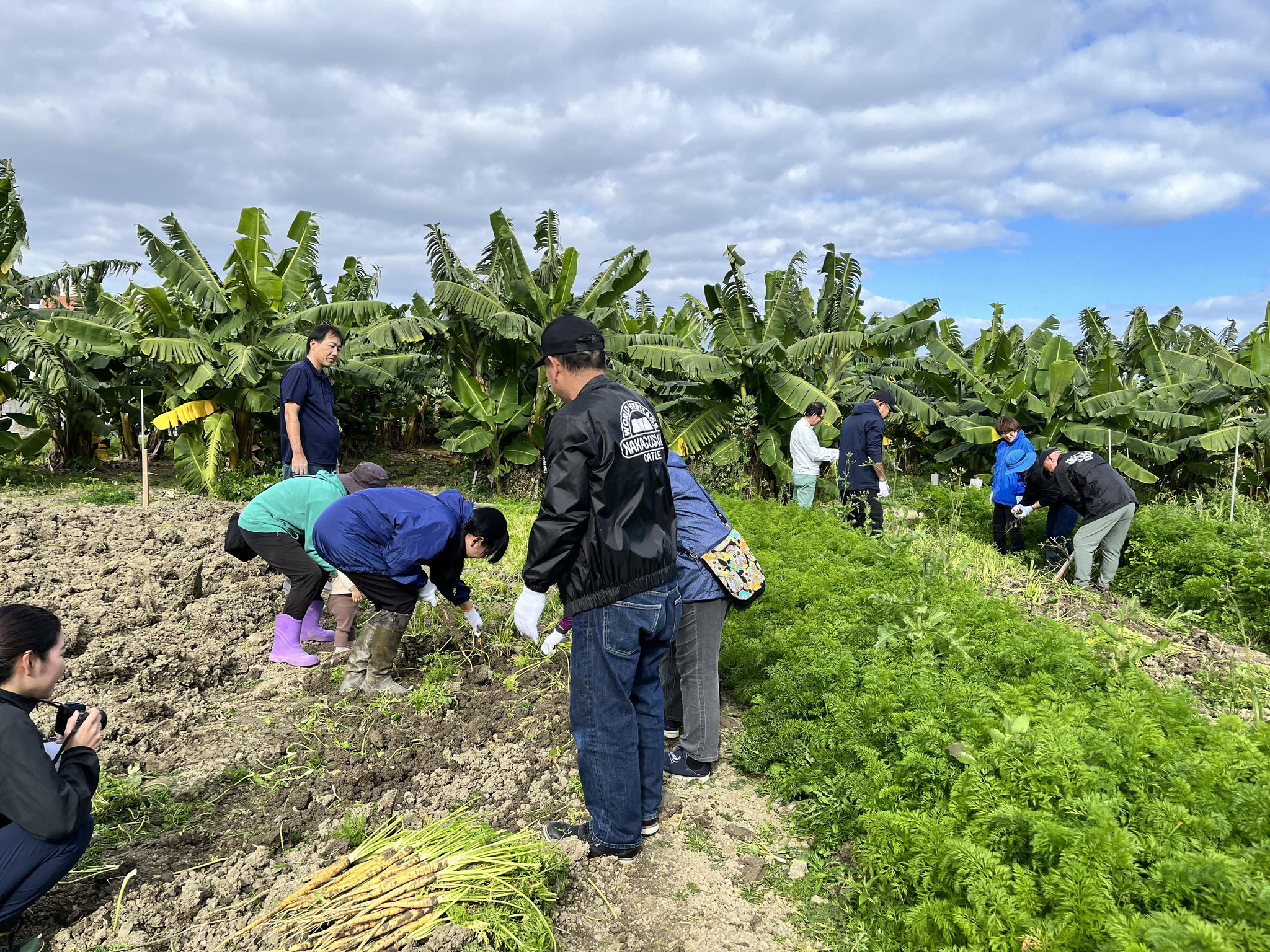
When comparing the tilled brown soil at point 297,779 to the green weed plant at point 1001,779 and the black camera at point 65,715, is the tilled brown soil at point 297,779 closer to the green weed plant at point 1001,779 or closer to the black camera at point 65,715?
the green weed plant at point 1001,779

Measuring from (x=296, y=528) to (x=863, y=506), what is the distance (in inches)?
289

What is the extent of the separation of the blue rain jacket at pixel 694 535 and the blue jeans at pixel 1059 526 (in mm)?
7426

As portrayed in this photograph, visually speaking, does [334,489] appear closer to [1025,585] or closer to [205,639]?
[205,639]

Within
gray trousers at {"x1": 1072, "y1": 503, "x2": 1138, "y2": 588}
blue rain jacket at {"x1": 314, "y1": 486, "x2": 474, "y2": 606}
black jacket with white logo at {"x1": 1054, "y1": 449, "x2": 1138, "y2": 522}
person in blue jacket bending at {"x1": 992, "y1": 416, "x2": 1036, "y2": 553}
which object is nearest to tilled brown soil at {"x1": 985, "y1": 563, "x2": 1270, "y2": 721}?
gray trousers at {"x1": 1072, "y1": 503, "x2": 1138, "y2": 588}

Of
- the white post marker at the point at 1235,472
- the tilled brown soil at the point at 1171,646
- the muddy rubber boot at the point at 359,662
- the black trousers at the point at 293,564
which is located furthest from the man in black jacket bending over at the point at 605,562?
the white post marker at the point at 1235,472

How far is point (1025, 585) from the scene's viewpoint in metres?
8.02

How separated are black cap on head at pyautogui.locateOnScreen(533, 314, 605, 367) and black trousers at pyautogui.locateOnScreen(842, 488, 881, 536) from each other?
657cm

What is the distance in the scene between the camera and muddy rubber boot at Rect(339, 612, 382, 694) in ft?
16.2

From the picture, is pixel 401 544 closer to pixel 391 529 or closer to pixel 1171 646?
pixel 391 529

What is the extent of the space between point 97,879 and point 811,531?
5.83 m

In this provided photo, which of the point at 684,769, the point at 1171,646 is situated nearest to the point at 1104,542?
the point at 1171,646

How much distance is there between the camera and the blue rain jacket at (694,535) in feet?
12.8

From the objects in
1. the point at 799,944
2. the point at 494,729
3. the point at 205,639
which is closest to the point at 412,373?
the point at 205,639

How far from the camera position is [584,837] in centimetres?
357
